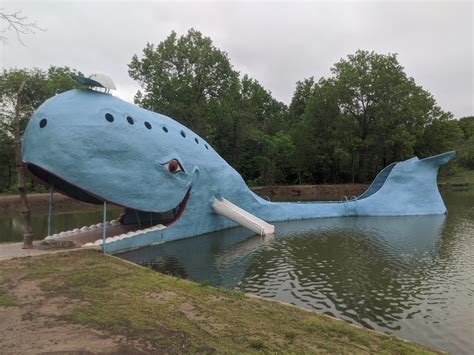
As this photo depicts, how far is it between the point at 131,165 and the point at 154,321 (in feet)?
28.4

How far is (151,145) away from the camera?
14727 millimetres

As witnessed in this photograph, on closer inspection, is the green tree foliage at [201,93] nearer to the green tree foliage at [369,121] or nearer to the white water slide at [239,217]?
the green tree foliage at [369,121]

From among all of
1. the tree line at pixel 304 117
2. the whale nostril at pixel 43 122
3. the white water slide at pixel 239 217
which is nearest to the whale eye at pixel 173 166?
the white water slide at pixel 239 217

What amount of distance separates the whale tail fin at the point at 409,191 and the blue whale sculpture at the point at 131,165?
8744 millimetres

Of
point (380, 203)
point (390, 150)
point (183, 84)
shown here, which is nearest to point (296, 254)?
point (380, 203)

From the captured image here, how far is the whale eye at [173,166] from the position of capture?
49.2 ft

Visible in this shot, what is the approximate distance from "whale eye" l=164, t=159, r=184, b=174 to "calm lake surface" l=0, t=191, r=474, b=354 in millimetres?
2885

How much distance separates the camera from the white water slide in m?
16.9

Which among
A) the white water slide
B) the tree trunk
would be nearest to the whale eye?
the white water slide

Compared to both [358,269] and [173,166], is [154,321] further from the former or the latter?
[173,166]

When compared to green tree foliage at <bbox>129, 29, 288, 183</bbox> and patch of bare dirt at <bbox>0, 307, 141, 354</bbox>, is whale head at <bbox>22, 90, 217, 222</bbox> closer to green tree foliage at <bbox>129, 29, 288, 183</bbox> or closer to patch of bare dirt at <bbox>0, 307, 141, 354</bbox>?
patch of bare dirt at <bbox>0, 307, 141, 354</bbox>

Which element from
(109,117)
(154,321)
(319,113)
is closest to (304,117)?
(319,113)

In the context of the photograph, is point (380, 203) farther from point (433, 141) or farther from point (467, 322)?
point (433, 141)

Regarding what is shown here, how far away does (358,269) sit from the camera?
11.4m
